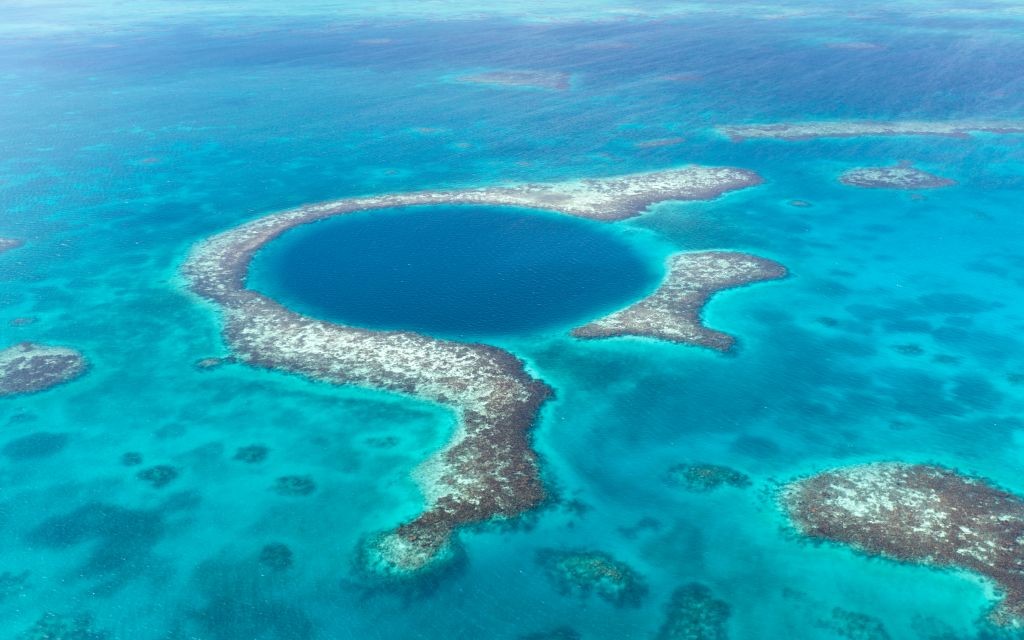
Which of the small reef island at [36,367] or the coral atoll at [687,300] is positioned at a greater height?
the coral atoll at [687,300]

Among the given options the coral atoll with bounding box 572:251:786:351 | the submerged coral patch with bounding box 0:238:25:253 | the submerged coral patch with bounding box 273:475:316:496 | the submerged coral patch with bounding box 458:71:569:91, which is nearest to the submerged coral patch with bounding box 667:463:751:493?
the coral atoll with bounding box 572:251:786:351

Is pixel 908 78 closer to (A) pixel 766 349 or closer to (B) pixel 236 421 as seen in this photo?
(A) pixel 766 349

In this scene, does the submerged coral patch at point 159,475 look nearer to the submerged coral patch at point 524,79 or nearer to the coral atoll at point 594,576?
the coral atoll at point 594,576

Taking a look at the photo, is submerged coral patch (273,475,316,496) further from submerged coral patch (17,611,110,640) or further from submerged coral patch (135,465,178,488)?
submerged coral patch (17,611,110,640)

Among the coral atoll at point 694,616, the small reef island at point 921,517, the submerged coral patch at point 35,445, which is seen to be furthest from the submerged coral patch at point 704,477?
the submerged coral patch at point 35,445

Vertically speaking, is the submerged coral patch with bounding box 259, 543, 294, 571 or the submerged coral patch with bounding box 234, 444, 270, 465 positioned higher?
the submerged coral patch with bounding box 234, 444, 270, 465

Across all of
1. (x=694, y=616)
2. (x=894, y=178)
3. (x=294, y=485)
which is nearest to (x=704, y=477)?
(x=694, y=616)
